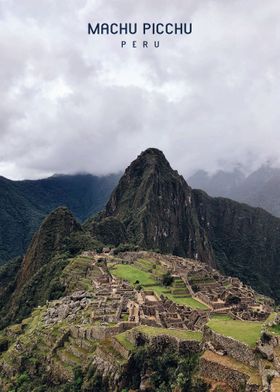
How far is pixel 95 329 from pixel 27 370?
7622 millimetres

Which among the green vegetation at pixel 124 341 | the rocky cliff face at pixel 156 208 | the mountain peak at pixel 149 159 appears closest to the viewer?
the green vegetation at pixel 124 341

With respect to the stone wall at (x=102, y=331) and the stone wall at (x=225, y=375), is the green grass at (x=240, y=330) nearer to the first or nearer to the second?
the stone wall at (x=225, y=375)

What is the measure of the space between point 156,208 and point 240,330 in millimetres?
144927

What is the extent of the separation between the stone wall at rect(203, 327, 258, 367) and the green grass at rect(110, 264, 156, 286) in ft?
119

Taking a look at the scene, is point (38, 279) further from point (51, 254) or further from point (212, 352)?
point (212, 352)

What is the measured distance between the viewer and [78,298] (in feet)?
154

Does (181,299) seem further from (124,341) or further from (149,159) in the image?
(149,159)

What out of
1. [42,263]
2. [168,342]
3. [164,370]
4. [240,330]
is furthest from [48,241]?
[240,330]

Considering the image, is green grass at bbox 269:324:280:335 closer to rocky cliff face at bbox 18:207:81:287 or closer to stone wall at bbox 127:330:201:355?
stone wall at bbox 127:330:201:355

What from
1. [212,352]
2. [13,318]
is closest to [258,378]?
[212,352]

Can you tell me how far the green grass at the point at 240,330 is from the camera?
74.5ft

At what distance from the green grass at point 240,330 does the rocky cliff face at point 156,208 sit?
122416mm

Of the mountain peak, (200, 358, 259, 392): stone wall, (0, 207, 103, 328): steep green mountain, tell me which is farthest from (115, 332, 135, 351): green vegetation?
the mountain peak

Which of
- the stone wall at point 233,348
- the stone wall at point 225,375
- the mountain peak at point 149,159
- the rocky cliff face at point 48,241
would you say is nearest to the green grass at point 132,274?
the rocky cliff face at point 48,241
